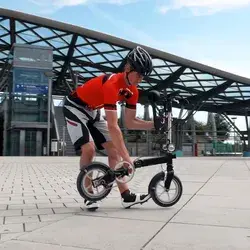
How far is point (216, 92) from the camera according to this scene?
42.8 meters

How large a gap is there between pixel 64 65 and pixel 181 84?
11879mm

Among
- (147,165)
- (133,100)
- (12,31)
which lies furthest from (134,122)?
(12,31)

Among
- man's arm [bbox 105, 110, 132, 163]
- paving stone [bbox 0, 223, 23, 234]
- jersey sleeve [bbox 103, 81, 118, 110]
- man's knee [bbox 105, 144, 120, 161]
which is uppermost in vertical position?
jersey sleeve [bbox 103, 81, 118, 110]

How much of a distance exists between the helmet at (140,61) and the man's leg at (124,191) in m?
0.93

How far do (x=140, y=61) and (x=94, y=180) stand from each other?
4.73ft

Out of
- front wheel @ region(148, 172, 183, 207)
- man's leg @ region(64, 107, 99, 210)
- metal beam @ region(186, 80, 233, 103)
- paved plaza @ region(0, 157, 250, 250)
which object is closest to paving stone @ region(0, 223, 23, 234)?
paved plaza @ region(0, 157, 250, 250)

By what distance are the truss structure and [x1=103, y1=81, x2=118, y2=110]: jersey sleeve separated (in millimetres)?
28698

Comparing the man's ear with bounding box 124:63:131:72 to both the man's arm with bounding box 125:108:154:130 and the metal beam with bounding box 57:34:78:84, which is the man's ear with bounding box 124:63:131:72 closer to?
the man's arm with bounding box 125:108:154:130

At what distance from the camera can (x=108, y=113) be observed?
4375 millimetres

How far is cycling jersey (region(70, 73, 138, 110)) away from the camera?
4.40 metres

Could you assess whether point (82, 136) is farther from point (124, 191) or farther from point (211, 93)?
point (211, 93)

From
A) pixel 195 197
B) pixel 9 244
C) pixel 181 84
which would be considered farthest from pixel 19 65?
pixel 9 244

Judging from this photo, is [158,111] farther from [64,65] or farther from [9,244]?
[64,65]

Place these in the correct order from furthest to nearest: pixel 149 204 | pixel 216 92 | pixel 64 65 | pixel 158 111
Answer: pixel 216 92 < pixel 64 65 < pixel 149 204 < pixel 158 111
